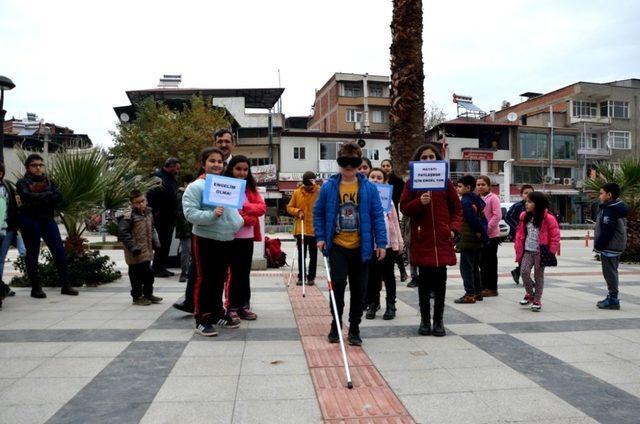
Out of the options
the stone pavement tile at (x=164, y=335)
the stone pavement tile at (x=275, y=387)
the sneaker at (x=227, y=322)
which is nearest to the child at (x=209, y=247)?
the stone pavement tile at (x=164, y=335)

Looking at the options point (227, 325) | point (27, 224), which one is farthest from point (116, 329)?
point (27, 224)

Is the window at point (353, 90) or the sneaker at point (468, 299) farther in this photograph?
the window at point (353, 90)

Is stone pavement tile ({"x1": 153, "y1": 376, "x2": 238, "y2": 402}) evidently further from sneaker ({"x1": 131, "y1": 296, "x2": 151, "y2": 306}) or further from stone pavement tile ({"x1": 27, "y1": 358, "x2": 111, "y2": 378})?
sneaker ({"x1": 131, "y1": 296, "x2": 151, "y2": 306})

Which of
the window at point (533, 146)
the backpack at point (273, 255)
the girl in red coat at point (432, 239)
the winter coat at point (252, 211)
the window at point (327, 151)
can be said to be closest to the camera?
the girl in red coat at point (432, 239)

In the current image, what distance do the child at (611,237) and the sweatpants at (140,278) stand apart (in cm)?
580

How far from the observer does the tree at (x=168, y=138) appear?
1298 inches

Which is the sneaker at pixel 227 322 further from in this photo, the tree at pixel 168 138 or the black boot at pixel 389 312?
the tree at pixel 168 138

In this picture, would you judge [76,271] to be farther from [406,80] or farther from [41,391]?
[406,80]

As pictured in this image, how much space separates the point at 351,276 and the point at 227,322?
1529 millimetres

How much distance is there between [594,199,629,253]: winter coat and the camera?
21.5 feet

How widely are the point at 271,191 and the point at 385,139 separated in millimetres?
11369

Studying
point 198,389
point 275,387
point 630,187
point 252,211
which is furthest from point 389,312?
point 630,187

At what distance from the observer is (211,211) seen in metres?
4.91

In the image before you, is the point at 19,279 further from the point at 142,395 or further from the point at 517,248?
the point at 517,248
